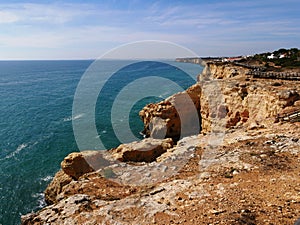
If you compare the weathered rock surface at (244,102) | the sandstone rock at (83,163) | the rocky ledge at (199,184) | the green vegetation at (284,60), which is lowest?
the sandstone rock at (83,163)

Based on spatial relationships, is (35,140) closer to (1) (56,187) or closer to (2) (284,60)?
(1) (56,187)

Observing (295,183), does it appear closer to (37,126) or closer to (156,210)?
(156,210)

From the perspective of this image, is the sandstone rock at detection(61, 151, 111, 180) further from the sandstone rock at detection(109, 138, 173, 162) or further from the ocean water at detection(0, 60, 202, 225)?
the ocean water at detection(0, 60, 202, 225)

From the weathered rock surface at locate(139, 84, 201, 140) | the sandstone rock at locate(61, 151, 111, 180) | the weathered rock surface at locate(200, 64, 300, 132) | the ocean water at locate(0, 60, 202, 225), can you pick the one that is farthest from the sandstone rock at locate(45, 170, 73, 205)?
the weathered rock surface at locate(139, 84, 201, 140)

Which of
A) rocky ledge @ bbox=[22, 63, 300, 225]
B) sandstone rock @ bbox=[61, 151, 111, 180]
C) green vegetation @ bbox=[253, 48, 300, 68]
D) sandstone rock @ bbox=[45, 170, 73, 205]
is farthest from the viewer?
green vegetation @ bbox=[253, 48, 300, 68]

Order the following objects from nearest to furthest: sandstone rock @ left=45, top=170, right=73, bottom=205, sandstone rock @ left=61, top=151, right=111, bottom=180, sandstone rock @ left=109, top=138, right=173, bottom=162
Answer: sandstone rock @ left=109, top=138, right=173, bottom=162 < sandstone rock @ left=61, top=151, right=111, bottom=180 < sandstone rock @ left=45, top=170, right=73, bottom=205

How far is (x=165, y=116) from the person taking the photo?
35.1 meters

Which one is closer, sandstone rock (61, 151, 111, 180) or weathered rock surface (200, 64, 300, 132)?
sandstone rock (61, 151, 111, 180)

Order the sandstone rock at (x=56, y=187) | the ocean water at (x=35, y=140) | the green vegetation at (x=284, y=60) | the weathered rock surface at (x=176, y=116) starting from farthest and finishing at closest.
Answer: the green vegetation at (x=284, y=60) → the weathered rock surface at (x=176, y=116) → the ocean water at (x=35, y=140) → the sandstone rock at (x=56, y=187)

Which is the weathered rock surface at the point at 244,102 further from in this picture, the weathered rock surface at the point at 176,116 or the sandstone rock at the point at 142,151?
the sandstone rock at the point at 142,151

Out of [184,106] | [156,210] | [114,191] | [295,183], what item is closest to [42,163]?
Answer: [184,106]

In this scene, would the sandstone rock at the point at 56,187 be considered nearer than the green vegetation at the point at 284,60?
Yes

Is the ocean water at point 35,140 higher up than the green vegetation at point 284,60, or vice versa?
the green vegetation at point 284,60

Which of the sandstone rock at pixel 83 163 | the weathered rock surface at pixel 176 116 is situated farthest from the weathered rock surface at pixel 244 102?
the sandstone rock at pixel 83 163
